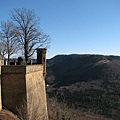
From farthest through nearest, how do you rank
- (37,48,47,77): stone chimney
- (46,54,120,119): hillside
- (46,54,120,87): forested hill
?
(46,54,120,87): forested hill → (46,54,120,119): hillside → (37,48,47,77): stone chimney

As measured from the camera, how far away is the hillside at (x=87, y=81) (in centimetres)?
8925

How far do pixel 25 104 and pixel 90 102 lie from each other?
214 feet

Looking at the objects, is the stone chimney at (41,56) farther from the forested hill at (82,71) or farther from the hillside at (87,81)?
the forested hill at (82,71)

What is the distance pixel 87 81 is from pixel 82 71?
55.4 feet

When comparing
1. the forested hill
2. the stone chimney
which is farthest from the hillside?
the stone chimney

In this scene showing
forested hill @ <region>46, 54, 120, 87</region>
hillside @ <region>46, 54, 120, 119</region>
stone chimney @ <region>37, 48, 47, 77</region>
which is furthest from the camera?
forested hill @ <region>46, 54, 120, 87</region>

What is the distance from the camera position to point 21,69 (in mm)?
18953

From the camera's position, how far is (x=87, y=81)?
13600cm

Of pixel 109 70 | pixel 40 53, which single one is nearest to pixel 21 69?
pixel 40 53

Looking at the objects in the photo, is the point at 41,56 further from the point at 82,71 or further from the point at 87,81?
the point at 82,71

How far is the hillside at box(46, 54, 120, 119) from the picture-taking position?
89.2 m

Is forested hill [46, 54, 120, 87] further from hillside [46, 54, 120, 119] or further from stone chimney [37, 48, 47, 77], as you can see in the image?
stone chimney [37, 48, 47, 77]

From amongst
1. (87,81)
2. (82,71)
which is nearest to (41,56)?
(87,81)

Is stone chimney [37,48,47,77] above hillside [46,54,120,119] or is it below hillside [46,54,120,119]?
above
